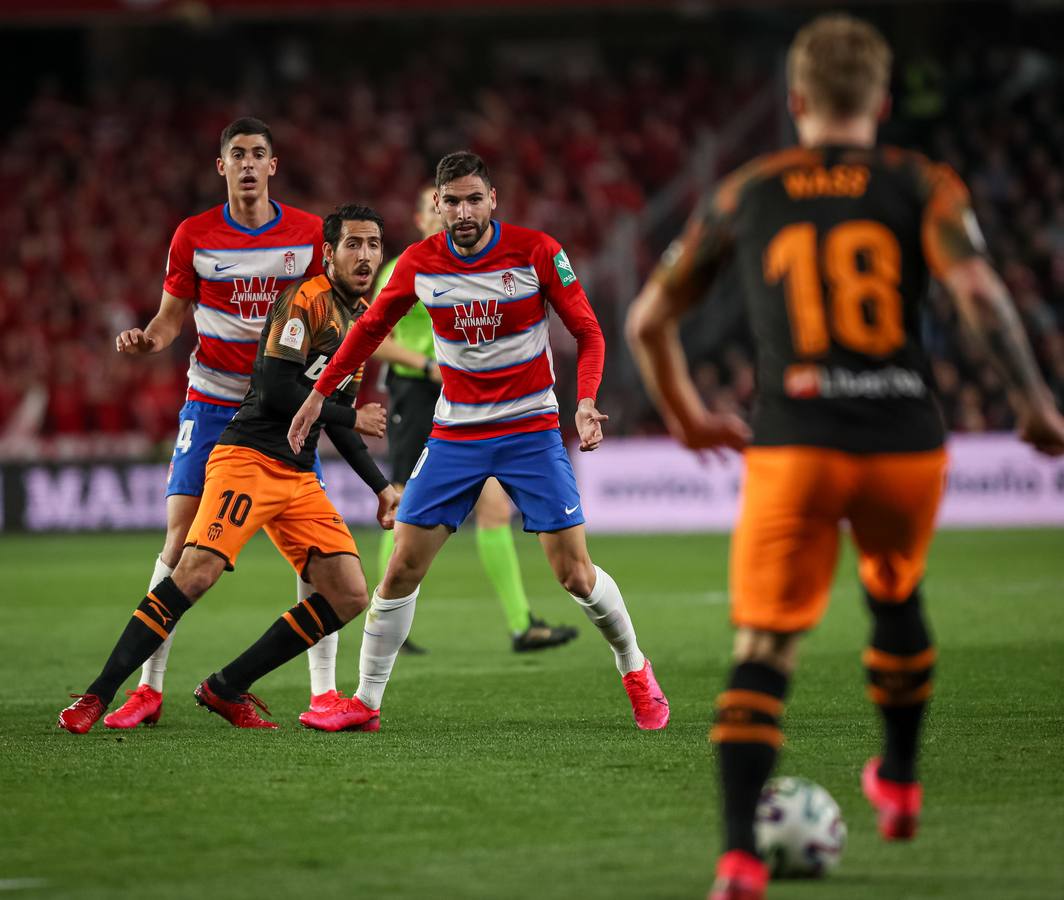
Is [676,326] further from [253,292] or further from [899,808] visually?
[253,292]

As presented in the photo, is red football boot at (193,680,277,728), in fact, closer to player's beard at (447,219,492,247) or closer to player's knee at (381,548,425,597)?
player's knee at (381,548,425,597)

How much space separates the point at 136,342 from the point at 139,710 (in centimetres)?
158

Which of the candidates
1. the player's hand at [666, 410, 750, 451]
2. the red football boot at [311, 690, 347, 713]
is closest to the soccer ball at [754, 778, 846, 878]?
the player's hand at [666, 410, 750, 451]

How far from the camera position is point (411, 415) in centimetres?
1023

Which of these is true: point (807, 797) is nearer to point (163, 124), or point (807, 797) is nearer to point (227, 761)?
point (227, 761)

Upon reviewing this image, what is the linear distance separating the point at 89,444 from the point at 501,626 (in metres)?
11.5

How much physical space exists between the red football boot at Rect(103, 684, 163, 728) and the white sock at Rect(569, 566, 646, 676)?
6.05 ft

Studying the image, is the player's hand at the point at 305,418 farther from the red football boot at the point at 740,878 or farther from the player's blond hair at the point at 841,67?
the red football boot at the point at 740,878

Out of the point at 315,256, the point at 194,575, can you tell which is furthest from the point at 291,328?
the point at 194,575

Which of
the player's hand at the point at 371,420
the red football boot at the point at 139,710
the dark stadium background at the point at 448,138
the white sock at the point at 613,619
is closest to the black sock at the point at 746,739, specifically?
the white sock at the point at 613,619

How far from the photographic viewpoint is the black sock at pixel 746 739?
4.20 m

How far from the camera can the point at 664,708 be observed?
23.3 ft

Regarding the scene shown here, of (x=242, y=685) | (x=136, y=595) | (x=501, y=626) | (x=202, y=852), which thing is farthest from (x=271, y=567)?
(x=202, y=852)

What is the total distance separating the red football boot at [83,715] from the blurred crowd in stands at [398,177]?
13.9m
